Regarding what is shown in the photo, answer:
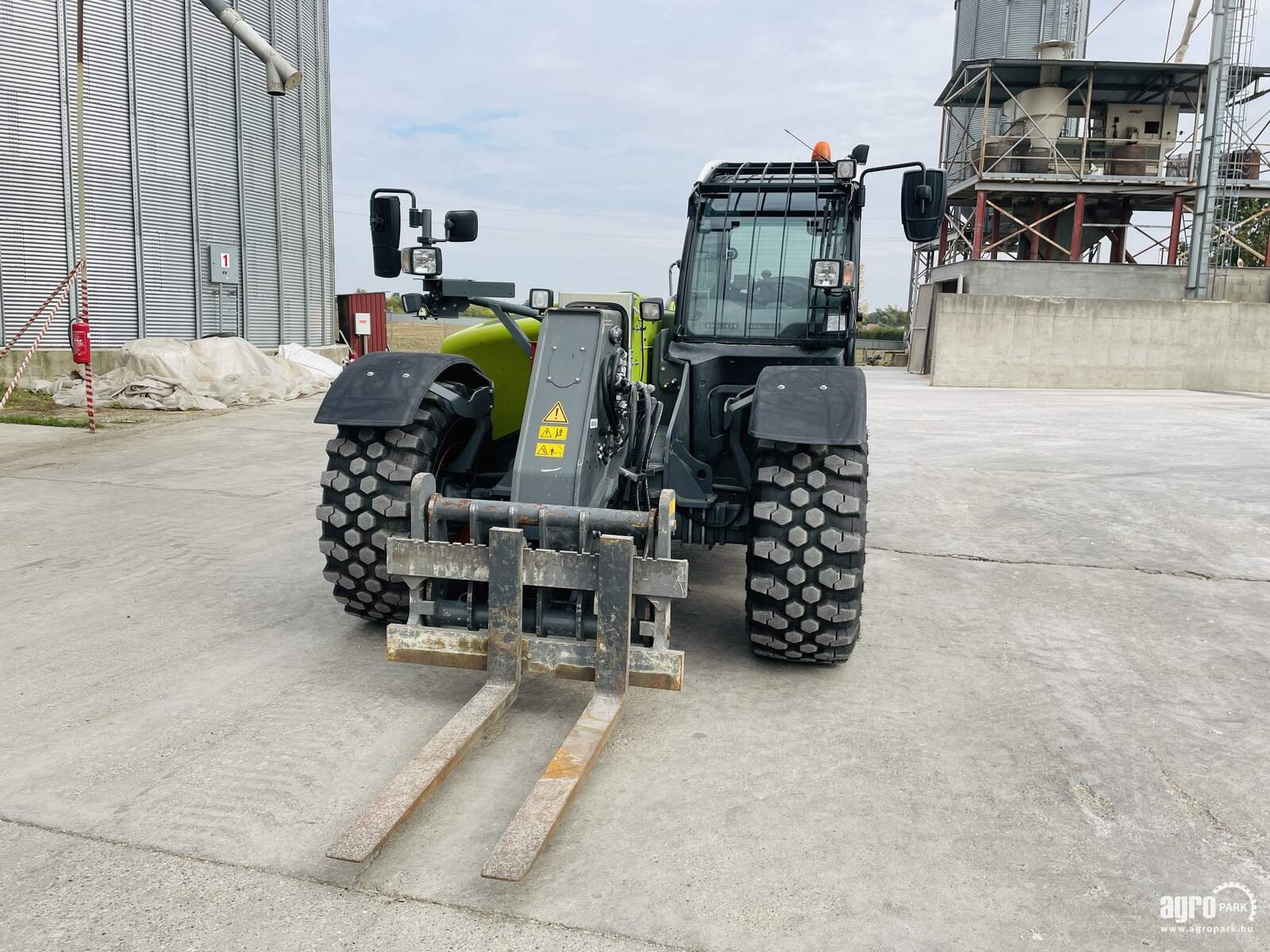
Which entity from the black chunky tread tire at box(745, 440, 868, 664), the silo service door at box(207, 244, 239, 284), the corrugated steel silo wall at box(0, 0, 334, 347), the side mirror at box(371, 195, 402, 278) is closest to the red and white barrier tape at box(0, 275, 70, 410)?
the corrugated steel silo wall at box(0, 0, 334, 347)

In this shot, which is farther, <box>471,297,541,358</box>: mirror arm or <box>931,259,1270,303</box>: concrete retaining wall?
<box>931,259,1270,303</box>: concrete retaining wall

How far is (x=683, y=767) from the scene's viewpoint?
345cm

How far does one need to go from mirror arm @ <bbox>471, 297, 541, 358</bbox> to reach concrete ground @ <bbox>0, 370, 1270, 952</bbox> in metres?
1.59

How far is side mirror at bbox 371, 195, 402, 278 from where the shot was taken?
14.8ft

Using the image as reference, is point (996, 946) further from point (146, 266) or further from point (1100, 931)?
point (146, 266)

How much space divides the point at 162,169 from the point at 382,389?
1538 cm

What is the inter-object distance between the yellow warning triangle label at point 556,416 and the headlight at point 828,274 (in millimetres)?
1662

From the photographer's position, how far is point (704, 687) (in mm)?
4191

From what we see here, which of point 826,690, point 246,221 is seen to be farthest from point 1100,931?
point 246,221

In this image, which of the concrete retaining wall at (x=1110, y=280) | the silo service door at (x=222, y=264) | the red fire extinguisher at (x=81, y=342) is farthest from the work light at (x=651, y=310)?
the concrete retaining wall at (x=1110, y=280)

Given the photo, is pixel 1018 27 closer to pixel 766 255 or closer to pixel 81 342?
pixel 81 342

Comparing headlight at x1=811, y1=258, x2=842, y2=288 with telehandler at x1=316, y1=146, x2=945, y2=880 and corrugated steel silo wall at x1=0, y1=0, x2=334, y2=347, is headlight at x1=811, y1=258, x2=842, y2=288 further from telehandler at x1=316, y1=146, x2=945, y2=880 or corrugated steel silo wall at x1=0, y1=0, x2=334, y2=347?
corrugated steel silo wall at x1=0, y1=0, x2=334, y2=347

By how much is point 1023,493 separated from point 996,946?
274 inches

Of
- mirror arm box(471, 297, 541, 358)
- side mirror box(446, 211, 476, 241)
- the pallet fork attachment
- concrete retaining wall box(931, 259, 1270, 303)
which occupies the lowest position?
the pallet fork attachment
